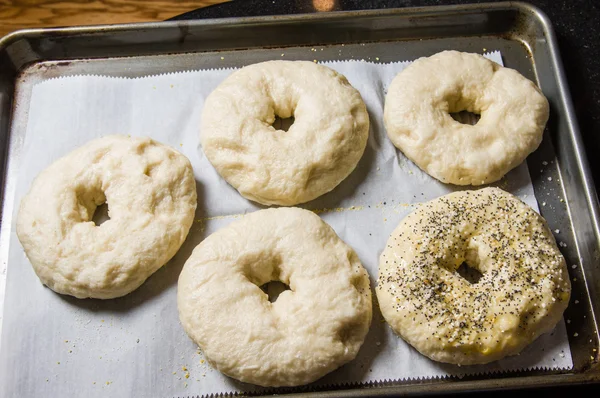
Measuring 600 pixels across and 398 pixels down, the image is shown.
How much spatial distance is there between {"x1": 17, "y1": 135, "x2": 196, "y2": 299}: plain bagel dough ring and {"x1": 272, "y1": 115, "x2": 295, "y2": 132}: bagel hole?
474 mm

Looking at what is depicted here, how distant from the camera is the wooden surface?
3.26 meters

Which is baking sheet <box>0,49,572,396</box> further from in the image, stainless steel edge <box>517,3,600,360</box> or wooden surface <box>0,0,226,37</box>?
wooden surface <box>0,0,226,37</box>

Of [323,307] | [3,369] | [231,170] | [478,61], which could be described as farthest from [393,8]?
[3,369]

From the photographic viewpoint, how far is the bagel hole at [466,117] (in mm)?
2826

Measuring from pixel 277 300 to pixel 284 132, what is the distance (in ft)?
2.50

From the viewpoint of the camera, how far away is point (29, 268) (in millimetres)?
2539

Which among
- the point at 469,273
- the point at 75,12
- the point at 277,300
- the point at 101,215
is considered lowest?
the point at 469,273

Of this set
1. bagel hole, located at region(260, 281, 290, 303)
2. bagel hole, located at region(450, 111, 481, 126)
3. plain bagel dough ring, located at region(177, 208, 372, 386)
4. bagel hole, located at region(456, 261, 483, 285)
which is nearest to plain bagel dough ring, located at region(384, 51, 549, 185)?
bagel hole, located at region(450, 111, 481, 126)

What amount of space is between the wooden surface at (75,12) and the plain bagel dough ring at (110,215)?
0.99 metres

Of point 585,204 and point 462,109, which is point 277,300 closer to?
point 462,109

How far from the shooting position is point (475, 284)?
93.4 inches

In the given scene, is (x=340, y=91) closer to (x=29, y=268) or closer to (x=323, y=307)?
(x=323, y=307)

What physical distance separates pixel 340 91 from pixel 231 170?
24.4 inches

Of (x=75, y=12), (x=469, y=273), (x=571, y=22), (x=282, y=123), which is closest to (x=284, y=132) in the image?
(x=282, y=123)
